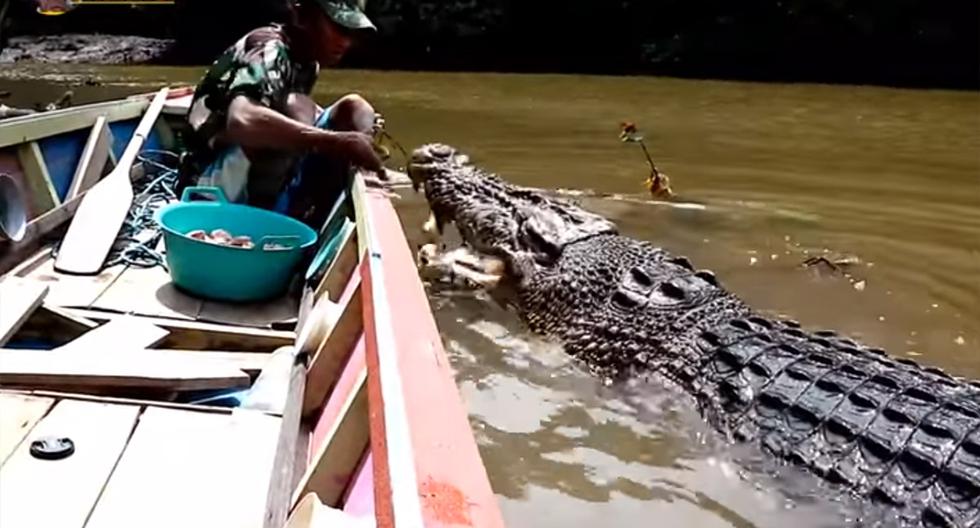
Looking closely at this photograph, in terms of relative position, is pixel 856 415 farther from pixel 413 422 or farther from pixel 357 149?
pixel 413 422

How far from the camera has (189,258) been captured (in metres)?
3.50

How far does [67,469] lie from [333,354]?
714 millimetres

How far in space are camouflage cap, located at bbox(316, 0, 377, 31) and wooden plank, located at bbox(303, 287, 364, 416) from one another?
4.14 ft

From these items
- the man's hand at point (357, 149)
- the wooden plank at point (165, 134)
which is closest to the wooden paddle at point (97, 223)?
the wooden plank at point (165, 134)

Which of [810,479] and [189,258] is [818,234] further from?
[189,258]

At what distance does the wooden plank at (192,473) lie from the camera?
221cm

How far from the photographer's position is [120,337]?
3.08 metres

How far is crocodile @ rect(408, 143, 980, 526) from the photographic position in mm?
3066

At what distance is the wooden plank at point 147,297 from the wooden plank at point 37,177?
26.5 inches

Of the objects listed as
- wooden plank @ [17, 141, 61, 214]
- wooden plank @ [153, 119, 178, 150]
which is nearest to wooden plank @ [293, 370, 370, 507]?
wooden plank @ [17, 141, 61, 214]

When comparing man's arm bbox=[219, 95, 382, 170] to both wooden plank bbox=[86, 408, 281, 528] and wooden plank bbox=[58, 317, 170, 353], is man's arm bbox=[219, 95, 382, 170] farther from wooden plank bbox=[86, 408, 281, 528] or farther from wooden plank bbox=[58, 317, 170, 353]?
wooden plank bbox=[86, 408, 281, 528]

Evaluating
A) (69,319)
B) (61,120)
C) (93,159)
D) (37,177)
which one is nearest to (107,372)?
(69,319)

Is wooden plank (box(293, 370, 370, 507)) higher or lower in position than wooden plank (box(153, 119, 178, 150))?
higher

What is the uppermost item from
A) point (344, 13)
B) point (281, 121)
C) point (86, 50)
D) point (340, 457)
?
point (344, 13)
